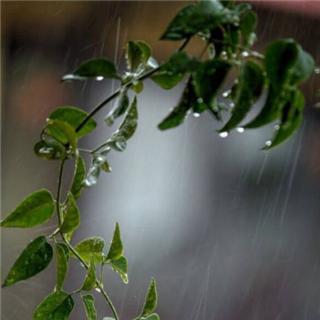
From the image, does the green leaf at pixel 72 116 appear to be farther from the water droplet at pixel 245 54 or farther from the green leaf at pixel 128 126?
the water droplet at pixel 245 54

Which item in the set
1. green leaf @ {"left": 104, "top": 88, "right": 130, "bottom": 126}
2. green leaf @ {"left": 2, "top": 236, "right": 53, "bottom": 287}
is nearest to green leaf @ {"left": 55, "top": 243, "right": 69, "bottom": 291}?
green leaf @ {"left": 2, "top": 236, "right": 53, "bottom": 287}

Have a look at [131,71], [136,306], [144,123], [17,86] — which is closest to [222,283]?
[136,306]

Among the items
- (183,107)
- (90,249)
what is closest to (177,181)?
(90,249)

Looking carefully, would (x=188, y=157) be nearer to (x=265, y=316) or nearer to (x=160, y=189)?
(x=160, y=189)

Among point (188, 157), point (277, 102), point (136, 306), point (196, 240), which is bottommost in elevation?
point (136, 306)

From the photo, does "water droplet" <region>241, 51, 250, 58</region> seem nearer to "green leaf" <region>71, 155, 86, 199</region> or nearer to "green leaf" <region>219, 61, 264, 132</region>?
"green leaf" <region>219, 61, 264, 132</region>

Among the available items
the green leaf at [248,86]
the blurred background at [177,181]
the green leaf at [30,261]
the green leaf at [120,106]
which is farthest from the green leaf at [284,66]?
the blurred background at [177,181]
